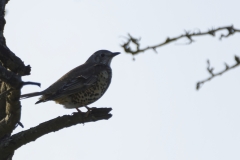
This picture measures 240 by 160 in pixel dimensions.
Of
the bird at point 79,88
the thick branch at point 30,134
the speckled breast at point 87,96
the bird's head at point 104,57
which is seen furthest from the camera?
the bird's head at point 104,57

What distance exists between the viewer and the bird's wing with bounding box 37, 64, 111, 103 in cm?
854

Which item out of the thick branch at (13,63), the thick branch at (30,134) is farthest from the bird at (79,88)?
the thick branch at (13,63)

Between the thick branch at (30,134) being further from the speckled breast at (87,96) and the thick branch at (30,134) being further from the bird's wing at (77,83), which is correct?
the speckled breast at (87,96)

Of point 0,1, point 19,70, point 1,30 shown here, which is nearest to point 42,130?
point 19,70

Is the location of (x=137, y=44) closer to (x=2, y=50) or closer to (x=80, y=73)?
(x=2, y=50)

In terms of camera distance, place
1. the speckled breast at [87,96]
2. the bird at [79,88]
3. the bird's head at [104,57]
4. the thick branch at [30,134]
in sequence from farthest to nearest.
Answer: the bird's head at [104,57] < the speckled breast at [87,96] < the bird at [79,88] < the thick branch at [30,134]

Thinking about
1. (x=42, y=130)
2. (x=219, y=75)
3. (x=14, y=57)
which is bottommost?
(x=219, y=75)

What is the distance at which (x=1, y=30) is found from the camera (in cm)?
629

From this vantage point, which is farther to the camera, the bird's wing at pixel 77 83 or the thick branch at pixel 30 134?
the bird's wing at pixel 77 83

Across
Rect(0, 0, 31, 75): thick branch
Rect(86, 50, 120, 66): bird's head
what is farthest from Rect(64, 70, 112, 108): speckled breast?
Rect(0, 0, 31, 75): thick branch

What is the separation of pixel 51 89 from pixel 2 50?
3365 mm

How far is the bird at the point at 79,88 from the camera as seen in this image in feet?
28.4

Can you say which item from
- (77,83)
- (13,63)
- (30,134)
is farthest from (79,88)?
(13,63)

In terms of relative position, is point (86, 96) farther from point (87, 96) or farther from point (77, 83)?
point (77, 83)
